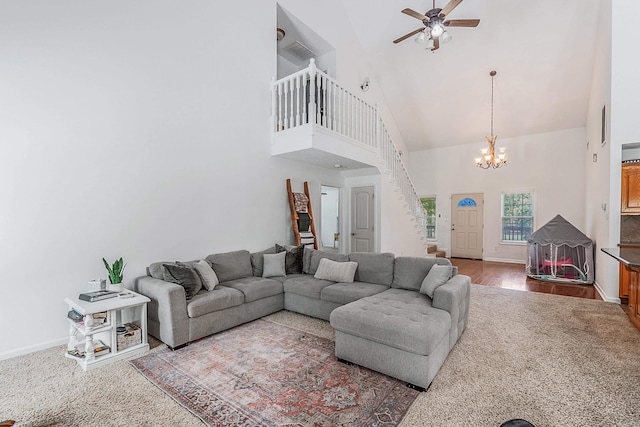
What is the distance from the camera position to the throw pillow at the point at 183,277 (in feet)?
10.8

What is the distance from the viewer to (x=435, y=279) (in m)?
3.19

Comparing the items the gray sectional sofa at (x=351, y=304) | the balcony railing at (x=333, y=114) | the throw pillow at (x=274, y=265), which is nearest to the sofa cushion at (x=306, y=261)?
the gray sectional sofa at (x=351, y=304)

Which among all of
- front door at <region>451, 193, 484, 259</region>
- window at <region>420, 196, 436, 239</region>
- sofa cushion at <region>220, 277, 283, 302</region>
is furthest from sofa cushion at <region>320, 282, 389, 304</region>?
window at <region>420, 196, 436, 239</region>

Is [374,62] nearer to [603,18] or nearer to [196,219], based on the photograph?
[603,18]

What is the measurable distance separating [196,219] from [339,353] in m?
2.72

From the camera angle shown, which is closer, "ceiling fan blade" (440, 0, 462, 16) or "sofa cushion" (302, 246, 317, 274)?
"ceiling fan blade" (440, 0, 462, 16)

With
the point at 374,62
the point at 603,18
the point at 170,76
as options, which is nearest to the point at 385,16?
the point at 374,62

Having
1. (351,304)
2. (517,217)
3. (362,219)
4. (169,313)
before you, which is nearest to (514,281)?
(517,217)

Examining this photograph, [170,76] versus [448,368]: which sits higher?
[170,76]

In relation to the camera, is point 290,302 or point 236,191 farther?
point 236,191

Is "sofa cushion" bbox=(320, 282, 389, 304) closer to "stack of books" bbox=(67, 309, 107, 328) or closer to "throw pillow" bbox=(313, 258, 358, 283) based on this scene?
"throw pillow" bbox=(313, 258, 358, 283)

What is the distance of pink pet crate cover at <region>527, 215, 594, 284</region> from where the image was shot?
583cm

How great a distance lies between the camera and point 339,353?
107 inches

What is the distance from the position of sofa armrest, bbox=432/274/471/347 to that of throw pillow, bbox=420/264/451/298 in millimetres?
70
